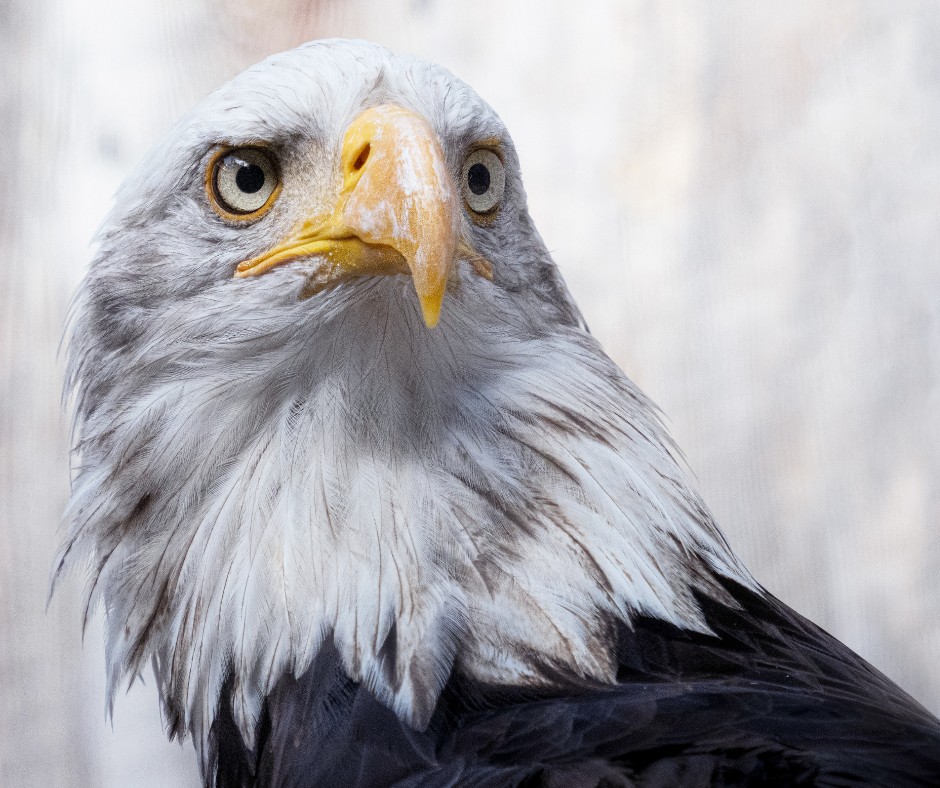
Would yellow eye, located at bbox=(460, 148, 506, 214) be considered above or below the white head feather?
above

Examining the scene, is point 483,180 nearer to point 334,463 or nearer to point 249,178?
point 249,178

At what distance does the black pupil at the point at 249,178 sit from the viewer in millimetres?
1002

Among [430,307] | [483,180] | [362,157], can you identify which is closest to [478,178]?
[483,180]

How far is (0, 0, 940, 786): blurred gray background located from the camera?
58.2 inches

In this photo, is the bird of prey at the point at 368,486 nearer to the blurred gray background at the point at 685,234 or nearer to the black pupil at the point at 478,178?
the black pupil at the point at 478,178

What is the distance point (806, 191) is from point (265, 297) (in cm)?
96

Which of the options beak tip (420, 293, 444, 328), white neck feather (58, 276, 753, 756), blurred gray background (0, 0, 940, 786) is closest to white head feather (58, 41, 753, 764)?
white neck feather (58, 276, 753, 756)

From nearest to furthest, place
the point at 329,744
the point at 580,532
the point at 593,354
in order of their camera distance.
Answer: the point at 329,744 < the point at 580,532 < the point at 593,354

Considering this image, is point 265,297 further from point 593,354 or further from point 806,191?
point 806,191

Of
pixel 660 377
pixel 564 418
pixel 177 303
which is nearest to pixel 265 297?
pixel 177 303

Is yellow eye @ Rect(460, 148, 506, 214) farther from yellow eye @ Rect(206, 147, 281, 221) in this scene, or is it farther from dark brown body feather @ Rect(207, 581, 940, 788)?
dark brown body feather @ Rect(207, 581, 940, 788)

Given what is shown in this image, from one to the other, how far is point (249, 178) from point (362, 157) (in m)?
0.17

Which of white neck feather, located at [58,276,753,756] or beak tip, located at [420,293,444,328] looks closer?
beak tip, located at [420,293,444,328]

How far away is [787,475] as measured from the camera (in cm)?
151
